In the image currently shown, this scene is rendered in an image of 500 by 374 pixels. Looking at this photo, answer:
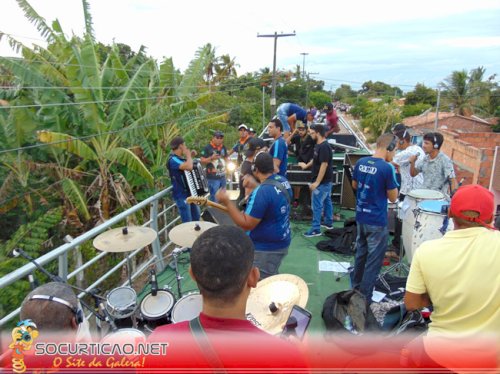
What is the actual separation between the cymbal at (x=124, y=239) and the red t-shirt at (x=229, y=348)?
238cm

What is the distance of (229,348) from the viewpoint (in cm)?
130

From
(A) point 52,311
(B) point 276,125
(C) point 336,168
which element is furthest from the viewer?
(C) point 336,168

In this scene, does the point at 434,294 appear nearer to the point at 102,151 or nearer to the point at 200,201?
the point at 200,201

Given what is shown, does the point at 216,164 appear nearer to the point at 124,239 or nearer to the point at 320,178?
the point at 320,178

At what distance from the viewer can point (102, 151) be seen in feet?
25.2

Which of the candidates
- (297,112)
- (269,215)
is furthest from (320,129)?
(269,215)

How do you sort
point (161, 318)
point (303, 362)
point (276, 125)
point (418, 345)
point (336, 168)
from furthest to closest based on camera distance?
point (336, 168) → point (276, 125) → point (161, 318) → point (418, 345) → point (303, 362)

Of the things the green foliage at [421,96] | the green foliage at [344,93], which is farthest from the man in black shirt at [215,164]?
the green foliage at [344,93]

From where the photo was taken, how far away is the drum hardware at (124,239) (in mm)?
3652

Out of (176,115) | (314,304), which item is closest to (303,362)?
(314,304)

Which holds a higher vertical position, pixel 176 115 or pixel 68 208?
pixel 176 115

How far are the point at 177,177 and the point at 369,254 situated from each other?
3.35 metres

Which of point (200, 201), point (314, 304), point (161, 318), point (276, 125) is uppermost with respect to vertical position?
point (276, 125)

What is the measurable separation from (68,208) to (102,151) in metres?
1.58
